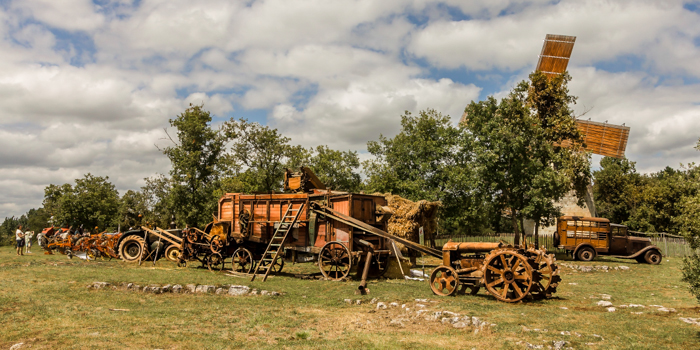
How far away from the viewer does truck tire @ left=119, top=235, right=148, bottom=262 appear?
21.3 meters

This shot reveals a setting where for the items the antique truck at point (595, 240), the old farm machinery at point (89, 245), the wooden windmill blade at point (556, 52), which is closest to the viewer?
the old farm machinery at point (89, 245)

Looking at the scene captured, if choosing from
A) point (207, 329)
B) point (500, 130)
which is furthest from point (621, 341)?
point (500, 130)

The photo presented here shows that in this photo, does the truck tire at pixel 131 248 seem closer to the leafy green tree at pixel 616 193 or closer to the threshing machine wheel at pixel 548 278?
the threshing machine wheel at pixel 548 278

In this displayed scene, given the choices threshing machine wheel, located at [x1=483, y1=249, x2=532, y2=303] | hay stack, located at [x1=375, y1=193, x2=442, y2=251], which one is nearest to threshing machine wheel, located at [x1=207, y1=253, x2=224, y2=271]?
hay stack, located at [x1=375, y1=193, x2=442, y2=251]

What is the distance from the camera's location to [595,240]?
2664 cm

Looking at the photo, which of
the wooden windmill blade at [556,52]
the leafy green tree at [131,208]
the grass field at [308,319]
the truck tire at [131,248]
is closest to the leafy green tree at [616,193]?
the wooden windmill blade at [556,52]

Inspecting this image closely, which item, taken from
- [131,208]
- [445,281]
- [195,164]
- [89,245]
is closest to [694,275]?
[445,281]

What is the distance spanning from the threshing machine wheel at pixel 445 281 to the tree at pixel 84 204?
57.0 m

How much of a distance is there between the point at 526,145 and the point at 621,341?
24.9 metres

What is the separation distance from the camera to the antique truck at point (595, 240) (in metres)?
26.4

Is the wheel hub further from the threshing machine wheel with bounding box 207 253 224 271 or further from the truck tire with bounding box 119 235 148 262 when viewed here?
the truck tire with bounding box 119 235 148 262

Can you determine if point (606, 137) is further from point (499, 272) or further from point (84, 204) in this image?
point (84, 204)

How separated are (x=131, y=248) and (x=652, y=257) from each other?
95.1 ft

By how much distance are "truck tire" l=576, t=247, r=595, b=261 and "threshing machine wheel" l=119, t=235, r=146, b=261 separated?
24543 mm
